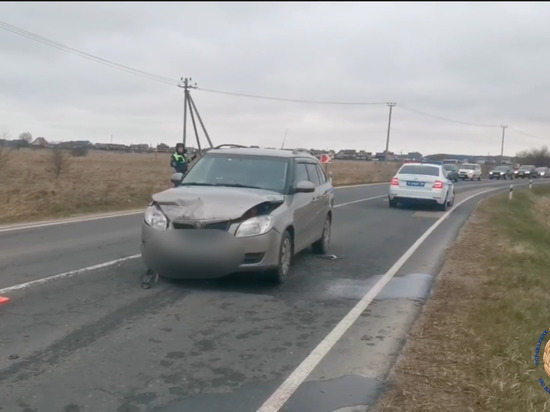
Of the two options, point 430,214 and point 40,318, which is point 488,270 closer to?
point 40,318

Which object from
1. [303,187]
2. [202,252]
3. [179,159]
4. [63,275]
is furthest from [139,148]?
[202,252]

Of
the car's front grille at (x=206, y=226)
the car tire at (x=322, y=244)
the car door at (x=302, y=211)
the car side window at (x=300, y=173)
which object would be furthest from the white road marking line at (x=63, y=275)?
the car tire at (x=322, y=244)

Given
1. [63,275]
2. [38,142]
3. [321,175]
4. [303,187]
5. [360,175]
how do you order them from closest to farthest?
[63,275], [303,187], [321,175], [360,175], [38,142]

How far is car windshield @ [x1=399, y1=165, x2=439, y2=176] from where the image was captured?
827 inches

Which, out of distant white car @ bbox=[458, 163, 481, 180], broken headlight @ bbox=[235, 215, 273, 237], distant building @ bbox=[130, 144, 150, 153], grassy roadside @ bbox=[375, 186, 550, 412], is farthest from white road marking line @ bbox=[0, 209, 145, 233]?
distant building @ bbox=[130, 144, 150, 153]

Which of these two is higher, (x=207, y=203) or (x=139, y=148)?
(x=139, y=148)

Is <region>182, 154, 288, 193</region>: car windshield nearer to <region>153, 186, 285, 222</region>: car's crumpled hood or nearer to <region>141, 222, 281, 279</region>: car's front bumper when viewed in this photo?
<region>153, 186, 285, 222</region>: car's crumpled hood

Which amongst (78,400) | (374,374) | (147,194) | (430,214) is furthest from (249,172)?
(147,194)

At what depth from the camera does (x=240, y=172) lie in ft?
28.6

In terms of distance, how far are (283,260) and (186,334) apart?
239 cm

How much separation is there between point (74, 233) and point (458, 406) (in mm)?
9469

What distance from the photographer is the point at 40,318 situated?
6062mm

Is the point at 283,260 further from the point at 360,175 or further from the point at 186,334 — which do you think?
the point at 360,175

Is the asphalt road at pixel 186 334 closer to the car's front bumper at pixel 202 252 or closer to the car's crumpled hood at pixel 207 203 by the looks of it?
the car's front bumper at pixel 202 252
